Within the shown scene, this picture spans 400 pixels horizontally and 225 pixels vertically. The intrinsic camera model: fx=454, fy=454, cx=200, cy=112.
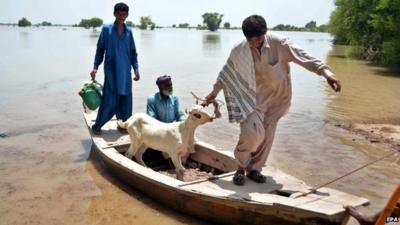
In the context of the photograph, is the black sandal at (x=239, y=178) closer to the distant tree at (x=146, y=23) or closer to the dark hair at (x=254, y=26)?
the dark hair at (x=254, y=26)

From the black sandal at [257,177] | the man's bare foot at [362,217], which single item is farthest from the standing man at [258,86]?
the man's bare foot at [362,217]

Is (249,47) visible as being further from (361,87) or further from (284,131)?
(361,87)

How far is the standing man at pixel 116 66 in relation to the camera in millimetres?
6180

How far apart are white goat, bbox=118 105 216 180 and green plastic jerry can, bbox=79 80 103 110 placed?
1711 mm

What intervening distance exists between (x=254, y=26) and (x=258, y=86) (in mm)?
621

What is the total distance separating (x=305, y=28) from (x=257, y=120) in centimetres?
14462

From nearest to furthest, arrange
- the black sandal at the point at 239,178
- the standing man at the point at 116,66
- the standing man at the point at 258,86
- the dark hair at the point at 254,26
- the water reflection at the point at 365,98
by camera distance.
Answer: the dark hair at the point at 254,26
the standing man at the point at 258,86
the black sandal at the point at 239,178
the standing man at the point at 116,66
the water reflection at the point at 365,98

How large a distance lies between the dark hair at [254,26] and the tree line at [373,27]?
15.2 metres

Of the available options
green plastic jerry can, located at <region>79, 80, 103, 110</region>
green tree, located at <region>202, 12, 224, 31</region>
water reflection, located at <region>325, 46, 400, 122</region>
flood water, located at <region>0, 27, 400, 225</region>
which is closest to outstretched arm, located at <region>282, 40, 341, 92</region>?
flood water, located at <region>0, 27, 400, 225</region>

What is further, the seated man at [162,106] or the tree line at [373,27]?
the tree line at [373,27]

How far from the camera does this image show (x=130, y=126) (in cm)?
538

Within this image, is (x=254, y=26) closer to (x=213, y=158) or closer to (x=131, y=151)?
(x=213, y=158)

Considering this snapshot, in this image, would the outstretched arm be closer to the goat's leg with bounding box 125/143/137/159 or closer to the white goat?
the white goat

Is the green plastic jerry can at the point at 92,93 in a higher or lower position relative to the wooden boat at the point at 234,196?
higher
